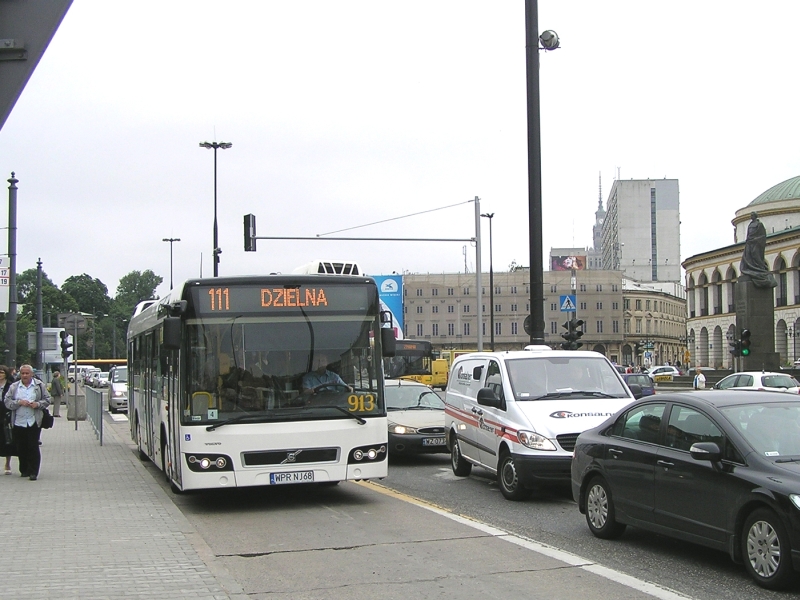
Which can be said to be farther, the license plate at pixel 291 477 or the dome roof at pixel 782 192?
the dome roof at pixel 782 192

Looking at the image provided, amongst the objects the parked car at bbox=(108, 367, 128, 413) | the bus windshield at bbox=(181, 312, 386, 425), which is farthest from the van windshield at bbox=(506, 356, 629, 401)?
the parked car at bbox=(108, 367, 128, 413)

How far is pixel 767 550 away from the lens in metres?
7.14

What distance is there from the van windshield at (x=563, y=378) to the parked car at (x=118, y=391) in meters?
32.1

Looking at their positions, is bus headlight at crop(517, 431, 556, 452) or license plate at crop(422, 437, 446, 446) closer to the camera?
bus headlight at crop(517, 431, 556, 452)

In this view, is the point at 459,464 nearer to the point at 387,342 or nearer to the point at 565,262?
the point at 387,342

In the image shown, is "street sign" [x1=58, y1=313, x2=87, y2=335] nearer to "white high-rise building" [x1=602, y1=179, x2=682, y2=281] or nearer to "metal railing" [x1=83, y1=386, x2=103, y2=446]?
"metal railing" [x1=83, y1=386, x2=103, y2=446]

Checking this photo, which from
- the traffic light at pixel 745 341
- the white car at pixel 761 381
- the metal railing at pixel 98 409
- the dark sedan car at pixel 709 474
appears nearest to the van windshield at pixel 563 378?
the dark sedan car at pixel 709 474

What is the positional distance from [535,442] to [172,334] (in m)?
4.64

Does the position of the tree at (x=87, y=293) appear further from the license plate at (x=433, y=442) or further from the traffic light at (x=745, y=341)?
the license plate at (x=433, y=442)

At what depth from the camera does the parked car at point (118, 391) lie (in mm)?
42750

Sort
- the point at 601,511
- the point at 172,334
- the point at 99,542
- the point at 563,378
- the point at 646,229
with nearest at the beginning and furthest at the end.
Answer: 1. the point at 99,542
2. the point at 601,511
3. the point at 172,334
4. the point at 563,378
5. the point at 646,229

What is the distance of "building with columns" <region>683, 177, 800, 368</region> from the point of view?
88625 mm

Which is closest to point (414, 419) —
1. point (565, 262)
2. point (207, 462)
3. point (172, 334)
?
point (207, 462)

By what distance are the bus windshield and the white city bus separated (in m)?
0.01
